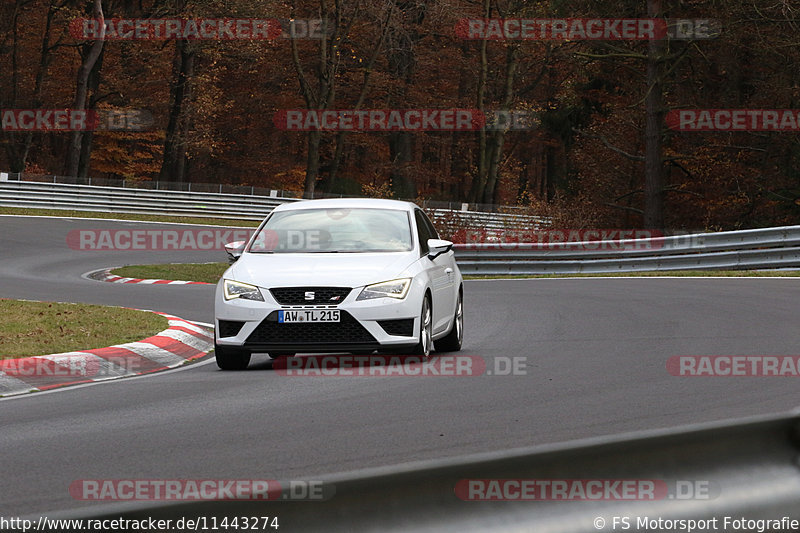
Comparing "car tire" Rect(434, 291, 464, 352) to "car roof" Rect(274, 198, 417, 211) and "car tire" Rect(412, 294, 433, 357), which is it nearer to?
"car tire" Rect(412, 294, 433, 357)

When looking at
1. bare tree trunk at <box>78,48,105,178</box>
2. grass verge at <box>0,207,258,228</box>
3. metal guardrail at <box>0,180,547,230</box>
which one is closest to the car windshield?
metal guardrail at <box>0,180,547,230</box>

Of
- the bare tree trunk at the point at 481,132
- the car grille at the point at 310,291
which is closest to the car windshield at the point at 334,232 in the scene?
the car grille at the point at 310,291

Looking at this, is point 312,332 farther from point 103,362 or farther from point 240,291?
point 103,362

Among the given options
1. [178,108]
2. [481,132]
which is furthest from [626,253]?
[178,108]

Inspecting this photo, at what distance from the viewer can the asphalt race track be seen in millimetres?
6359

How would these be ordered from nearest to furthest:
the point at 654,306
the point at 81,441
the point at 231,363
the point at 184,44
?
the point at 81,441 → the point at 231,363 → the point at 654,306 → the point at 184,44

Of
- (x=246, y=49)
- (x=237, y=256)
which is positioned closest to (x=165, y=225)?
(x=246, y=49)

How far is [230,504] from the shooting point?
279cm

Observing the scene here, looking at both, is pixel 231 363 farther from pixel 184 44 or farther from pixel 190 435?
pixel 184 44

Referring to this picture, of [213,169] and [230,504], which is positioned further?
[213,169]

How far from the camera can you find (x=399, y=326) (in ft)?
35.4

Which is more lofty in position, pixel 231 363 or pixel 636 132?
pixel 636 132

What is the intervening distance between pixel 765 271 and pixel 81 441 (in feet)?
61.7

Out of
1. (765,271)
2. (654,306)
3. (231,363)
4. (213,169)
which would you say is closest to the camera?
(231,363)
